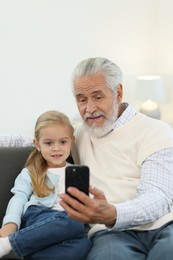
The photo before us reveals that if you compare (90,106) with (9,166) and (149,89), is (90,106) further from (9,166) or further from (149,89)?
(149,89)

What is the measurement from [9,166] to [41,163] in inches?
6.2

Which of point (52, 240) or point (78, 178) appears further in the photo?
point (52, 240)

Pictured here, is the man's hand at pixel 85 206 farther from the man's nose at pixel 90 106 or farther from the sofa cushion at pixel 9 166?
the sofa cushion at pixel 9 166

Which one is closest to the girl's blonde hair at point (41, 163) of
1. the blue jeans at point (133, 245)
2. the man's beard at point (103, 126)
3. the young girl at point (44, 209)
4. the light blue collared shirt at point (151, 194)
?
the young girl at point (44, 209)

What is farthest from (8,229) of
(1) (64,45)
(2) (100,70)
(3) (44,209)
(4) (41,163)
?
(1) (64,45)

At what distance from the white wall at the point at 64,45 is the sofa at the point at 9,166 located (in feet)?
4.29

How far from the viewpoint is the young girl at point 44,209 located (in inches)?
56.5

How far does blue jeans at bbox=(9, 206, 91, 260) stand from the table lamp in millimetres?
2036

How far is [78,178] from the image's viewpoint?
1251 mm

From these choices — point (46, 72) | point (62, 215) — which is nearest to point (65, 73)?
point (46, 72)

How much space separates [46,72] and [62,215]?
1.94 m

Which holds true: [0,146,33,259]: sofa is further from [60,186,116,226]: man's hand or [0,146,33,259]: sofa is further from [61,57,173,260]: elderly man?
[60,186,116,226]: man's hand

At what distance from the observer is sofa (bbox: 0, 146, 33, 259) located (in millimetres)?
1769

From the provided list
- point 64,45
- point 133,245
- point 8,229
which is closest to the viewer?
point 133,245
